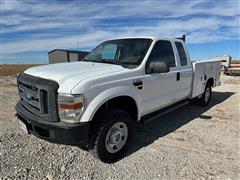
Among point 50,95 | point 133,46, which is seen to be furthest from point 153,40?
point 50,95

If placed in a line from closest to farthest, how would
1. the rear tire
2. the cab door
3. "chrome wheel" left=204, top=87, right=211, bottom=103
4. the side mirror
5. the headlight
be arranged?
the headlight, the side mirror, the cab door, the rear tire, "chrome wheel" left=204, top=87, right=211, bottom=103

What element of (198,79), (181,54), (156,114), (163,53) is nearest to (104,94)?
(156,114)

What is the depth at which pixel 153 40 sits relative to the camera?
4.27 metres

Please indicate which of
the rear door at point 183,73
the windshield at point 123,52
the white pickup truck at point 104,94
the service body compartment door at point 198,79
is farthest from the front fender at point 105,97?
the service body compartment door at point 198,79

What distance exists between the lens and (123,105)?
366cm

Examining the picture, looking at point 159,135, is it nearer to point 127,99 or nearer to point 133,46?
point 127,99

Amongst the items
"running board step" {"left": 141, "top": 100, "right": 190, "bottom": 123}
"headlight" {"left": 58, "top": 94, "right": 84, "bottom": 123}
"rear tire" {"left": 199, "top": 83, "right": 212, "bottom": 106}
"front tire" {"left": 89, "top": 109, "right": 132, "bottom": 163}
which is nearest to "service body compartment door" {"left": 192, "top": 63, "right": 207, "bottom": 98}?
"rear tire" {"left": 199, "top": 83, "right": 212, "bottom": 106}

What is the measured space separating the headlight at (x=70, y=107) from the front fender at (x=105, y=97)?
0.29 ft

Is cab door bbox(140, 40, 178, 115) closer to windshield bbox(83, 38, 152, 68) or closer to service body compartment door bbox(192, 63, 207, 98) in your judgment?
windshield bbox(83, 38, 152, 68)

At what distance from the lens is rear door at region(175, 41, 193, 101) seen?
4923 mm

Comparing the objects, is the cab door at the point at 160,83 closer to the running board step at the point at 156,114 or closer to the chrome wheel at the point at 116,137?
the running board step at the point at 156,114

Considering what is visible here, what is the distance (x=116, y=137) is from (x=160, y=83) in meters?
1.41

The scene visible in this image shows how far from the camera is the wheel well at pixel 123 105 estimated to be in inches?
129

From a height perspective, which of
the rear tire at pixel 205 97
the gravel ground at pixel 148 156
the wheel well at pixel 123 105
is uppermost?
the wheel well at pixel 123 105
